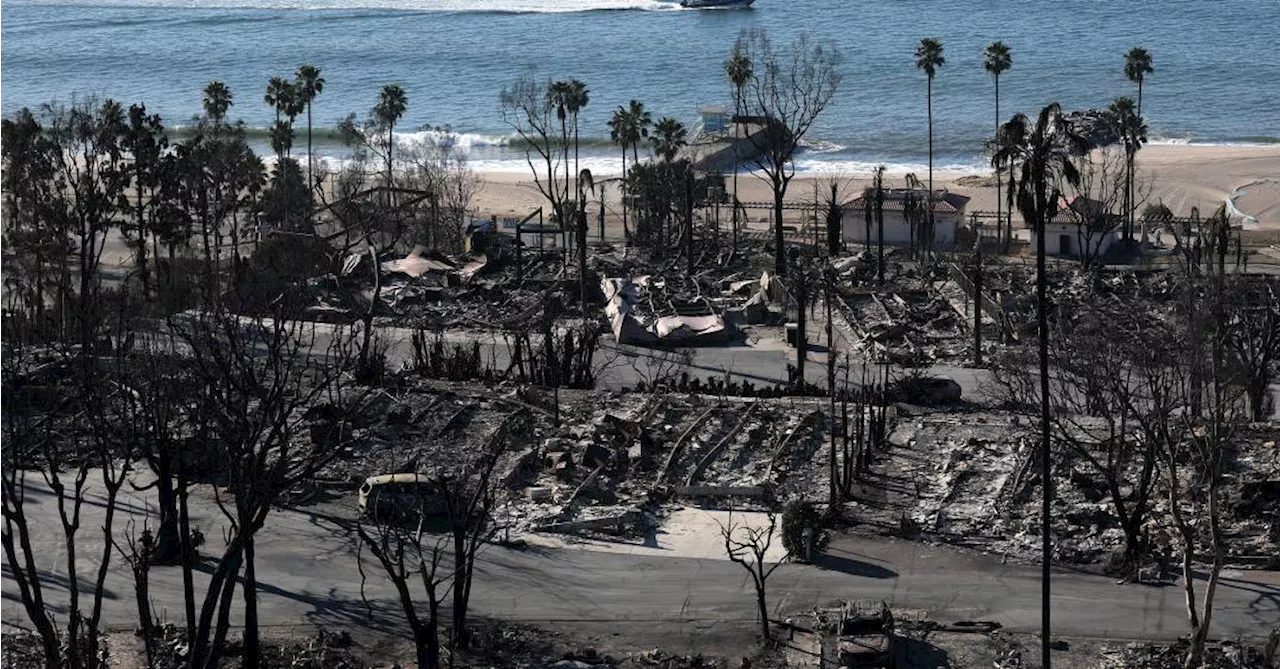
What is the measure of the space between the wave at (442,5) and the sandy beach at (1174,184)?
78141mm

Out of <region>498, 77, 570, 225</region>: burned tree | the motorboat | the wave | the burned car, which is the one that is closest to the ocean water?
the wave

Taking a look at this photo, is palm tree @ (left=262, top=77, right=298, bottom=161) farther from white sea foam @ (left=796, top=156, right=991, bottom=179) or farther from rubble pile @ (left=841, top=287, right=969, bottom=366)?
white sea foam @ (left=796, top=156, right=991, bottom=179)

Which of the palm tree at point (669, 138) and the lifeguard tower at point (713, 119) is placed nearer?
the palm tree at point (669, 138)

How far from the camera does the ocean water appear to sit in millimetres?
106625

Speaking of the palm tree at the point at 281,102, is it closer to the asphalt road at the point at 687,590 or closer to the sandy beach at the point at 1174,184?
the sandy beach at the point at 1174,184

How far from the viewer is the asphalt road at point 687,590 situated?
3003cm

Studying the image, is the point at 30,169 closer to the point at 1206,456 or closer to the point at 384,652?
the point at 384,652

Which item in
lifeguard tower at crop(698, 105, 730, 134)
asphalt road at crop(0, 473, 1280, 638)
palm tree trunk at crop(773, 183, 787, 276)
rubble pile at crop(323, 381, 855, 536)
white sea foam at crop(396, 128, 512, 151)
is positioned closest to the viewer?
asphalt road at crop(0, 473, 1280, 638)

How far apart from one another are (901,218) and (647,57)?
73158 mm

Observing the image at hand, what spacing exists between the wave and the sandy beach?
7814cm

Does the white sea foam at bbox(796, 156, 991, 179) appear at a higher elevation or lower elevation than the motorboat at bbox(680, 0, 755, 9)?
lower

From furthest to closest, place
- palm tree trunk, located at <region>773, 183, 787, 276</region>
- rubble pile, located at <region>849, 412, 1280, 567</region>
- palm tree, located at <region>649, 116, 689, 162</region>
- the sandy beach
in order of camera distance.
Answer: the sandy beach, palm tree, located at <region>649, 116, 689, 162</region>, palm tree trunk, located at <region>773, 183, 787, 276</region>, rubble pile, located at <region>849, 412, 1280, 567</region>

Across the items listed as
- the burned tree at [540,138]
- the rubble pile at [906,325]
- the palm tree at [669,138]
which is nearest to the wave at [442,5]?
the burned tree at [540,138]

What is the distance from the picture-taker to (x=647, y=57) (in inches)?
5443
